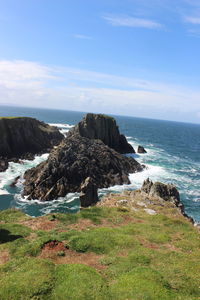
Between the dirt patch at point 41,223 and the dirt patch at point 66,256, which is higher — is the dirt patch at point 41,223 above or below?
below

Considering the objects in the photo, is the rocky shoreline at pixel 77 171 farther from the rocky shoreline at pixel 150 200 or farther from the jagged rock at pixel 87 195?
the rocky shoreline at pixel 150 200

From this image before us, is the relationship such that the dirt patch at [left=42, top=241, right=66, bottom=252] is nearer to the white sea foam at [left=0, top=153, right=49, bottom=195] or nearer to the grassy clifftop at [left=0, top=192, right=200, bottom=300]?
the grassy clifftop at [left=0, top=192, right=200, bottom=300]

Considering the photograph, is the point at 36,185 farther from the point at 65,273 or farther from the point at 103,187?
the point at 65,273

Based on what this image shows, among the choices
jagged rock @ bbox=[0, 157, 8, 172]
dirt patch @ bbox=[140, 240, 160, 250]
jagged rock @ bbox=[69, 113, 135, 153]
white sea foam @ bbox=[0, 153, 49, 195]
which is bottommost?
white sea foam @ bbox=[0, 153, 49, 195]

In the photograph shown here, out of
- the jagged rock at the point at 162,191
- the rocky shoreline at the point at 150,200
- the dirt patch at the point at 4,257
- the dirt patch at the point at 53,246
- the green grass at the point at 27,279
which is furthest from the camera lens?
the jagged rock at the point at 162,191

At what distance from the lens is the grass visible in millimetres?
14055

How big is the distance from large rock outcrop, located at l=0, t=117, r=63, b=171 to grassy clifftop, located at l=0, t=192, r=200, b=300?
176 ft

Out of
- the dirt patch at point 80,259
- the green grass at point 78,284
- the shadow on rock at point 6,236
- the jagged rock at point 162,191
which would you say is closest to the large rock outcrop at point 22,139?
the jagged rock at point 162,191

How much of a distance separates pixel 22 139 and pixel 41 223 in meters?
70.6

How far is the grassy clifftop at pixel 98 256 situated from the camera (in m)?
14.1

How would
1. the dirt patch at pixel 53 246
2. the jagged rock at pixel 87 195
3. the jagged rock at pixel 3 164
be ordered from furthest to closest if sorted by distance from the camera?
the jagged rock at pixel 3 164 < the jagged rock at pixel 87 195 < the dirt patch at pixel 53 246

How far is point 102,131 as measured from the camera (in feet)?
332

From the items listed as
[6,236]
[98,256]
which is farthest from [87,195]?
[98,256]

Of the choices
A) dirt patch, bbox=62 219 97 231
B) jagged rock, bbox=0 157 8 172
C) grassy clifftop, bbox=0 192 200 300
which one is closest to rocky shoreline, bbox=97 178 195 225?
grassy clifftop, bbox=0 192 200 300
